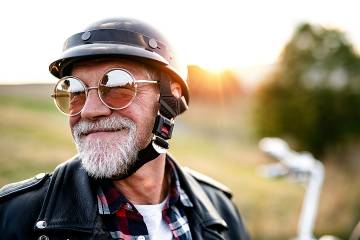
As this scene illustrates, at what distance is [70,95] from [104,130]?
0.25 m

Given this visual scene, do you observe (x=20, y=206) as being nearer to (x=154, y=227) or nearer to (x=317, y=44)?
(x=154, y=227)

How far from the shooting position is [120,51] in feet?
9.12

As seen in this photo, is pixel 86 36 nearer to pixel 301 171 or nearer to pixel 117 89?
pixel 117 89

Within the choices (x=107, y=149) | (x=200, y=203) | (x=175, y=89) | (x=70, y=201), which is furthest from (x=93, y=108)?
(x=200, y=203)

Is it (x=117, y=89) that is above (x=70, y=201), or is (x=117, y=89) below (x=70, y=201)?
above

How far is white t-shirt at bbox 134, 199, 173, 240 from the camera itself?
9.17ft

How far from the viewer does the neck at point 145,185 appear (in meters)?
2.90

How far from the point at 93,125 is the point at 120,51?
39 cm

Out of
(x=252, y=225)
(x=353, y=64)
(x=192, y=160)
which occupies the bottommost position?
(x=252, y=225)

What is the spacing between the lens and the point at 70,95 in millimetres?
2816

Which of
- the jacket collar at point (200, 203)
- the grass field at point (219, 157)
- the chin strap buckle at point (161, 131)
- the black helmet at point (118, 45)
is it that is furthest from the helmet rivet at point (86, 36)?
the grass field at point (219, 157)

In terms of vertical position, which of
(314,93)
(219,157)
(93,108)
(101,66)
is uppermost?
(101,66)

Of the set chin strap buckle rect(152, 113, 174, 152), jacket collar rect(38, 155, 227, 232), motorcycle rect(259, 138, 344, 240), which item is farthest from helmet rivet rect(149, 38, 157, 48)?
motorcycle rect(259, 138, 344, 240)

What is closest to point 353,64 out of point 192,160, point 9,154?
point 192,160
